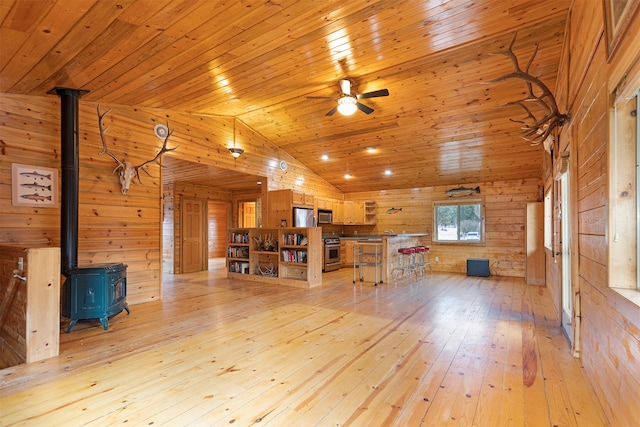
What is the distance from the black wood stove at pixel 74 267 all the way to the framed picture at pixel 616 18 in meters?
4.68

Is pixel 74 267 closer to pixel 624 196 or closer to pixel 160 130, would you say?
pixel 160 130

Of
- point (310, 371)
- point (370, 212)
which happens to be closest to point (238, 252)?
point (370, 212)

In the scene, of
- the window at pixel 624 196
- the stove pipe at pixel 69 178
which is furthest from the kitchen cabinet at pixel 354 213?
the window at pixel 624 196

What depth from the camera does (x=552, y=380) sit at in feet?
7.68

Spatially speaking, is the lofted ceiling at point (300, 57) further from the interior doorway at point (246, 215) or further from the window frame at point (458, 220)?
the interior doorway at point (246, 215)

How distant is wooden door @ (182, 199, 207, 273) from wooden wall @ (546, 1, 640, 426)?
25.6 ft

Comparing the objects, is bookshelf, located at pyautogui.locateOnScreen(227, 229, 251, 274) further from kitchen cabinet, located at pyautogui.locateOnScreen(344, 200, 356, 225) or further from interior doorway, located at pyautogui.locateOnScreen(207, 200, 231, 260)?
Result: interior doorway, located at pyautogui.locateOnScreen(207, 200, 231, 260)

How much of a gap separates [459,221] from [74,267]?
25.7ft

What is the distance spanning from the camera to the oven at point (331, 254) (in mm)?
8141

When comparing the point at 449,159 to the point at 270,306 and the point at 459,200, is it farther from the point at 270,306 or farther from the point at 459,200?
the point at 270,306

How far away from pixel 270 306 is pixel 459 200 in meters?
5.75

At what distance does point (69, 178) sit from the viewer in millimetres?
3652

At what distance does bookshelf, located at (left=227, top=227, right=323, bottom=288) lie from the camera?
19.8 ft

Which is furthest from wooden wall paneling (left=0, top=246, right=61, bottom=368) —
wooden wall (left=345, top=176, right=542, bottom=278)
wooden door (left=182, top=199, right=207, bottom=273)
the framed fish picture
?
wooden wall (left=345, top=176, right=542, bottom=278)
